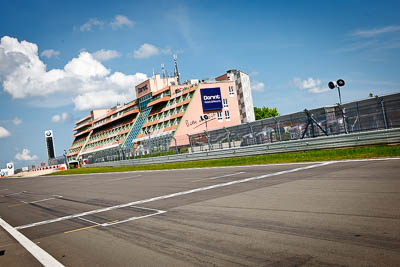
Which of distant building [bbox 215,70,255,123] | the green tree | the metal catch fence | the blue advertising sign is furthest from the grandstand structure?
the green tree

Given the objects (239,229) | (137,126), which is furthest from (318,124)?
(137,126)

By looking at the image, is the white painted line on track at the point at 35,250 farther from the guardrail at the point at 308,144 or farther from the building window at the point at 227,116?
the building window at the point at 227,116

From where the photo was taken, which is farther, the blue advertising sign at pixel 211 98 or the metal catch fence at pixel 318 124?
the blue advertising sign at pixel 211 98

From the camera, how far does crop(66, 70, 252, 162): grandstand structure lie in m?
66.4

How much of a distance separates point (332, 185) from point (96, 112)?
116 meters

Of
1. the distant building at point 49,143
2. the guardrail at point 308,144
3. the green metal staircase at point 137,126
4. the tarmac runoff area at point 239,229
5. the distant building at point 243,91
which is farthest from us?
the distant building at point 49,143

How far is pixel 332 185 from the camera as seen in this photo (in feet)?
29.6

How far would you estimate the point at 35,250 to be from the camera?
6.65 meters

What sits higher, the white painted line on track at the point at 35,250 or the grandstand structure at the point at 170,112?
the grandstand structure at the point at 170,112

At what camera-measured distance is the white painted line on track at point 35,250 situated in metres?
5.63

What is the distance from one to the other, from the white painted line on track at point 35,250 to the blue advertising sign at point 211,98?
5899cm

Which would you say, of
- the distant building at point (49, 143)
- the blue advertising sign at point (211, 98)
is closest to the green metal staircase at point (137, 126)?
the blue advertising sign at point (211, 98)

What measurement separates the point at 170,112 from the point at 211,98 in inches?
374

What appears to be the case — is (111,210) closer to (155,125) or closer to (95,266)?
(95,266)
